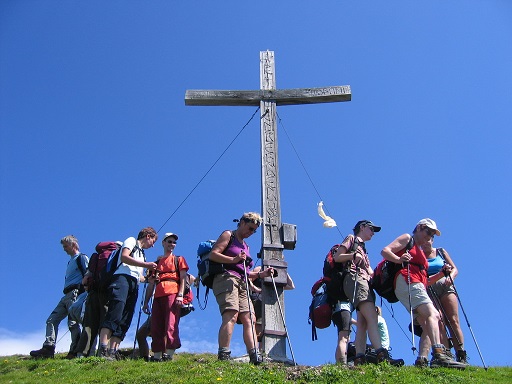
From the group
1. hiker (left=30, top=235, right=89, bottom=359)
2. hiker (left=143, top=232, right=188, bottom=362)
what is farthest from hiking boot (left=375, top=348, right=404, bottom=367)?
hiker (left=30, top=235, right=89, bottom=359)

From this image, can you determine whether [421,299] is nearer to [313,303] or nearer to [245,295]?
[313,303]

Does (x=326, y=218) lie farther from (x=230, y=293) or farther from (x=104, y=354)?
(x=104, y=354)

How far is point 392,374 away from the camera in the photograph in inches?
324

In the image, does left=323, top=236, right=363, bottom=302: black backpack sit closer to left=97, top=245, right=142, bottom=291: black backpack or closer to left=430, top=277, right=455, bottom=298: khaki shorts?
left=430, top=277, right=455, bottom=298: khaki shorts

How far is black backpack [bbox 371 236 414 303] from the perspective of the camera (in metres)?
9.54

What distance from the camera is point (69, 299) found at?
36.4ft

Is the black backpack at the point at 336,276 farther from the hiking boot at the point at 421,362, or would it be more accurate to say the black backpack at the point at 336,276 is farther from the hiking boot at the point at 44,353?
the hiking boot at the point at 44,353

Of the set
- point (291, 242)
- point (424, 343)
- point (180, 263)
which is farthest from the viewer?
point (291, 242)

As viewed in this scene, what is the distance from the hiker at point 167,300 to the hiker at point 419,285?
130 inches

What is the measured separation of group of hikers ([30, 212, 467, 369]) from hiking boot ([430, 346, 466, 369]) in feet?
0.05

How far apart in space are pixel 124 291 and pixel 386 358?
414 cm

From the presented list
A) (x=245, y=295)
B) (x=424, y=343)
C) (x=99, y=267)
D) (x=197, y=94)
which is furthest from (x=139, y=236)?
(x=424, y=343)

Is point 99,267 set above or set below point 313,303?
above

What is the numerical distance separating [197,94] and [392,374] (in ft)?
24.3
